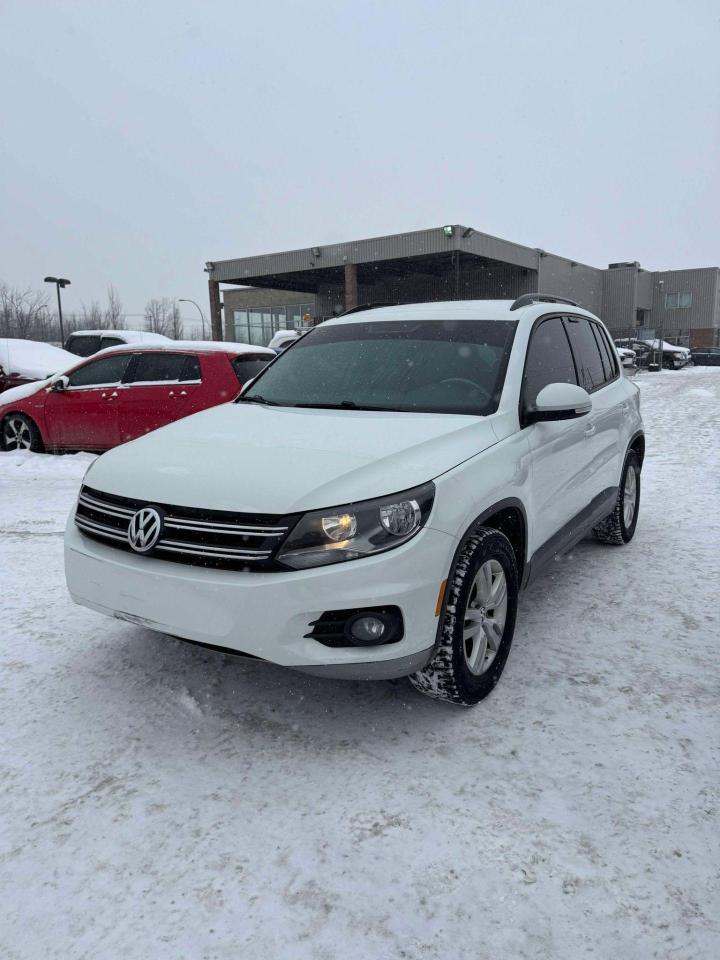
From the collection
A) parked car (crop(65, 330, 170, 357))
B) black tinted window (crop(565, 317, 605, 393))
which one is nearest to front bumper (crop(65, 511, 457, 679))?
black tinted window (crop(565, 317, 605, 393))

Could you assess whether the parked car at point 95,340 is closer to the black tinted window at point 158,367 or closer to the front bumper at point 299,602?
the black tinted window at point 158,367

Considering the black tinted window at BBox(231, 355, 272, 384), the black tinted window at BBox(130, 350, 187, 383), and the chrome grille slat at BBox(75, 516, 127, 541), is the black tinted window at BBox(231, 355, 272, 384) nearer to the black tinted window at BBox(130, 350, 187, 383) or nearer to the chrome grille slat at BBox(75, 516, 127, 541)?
the black tinted window at BBox(130, 350, 187, 383)

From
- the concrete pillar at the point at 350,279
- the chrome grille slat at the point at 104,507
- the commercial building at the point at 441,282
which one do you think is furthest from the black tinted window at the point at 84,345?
the concrete pillar at the point at 350,279

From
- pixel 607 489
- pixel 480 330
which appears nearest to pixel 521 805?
pixel 480 330

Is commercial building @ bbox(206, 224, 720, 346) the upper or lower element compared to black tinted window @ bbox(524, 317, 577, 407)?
upper

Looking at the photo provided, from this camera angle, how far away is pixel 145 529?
261cm

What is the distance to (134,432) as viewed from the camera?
799 cm

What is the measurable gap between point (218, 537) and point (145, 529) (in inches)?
13.1

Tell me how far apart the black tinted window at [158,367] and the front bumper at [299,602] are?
18.5 ft

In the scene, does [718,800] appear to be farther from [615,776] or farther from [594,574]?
[594,574]

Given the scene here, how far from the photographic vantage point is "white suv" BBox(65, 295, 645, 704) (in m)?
2.40

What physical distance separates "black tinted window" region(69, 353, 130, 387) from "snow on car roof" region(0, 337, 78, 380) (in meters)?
1.74

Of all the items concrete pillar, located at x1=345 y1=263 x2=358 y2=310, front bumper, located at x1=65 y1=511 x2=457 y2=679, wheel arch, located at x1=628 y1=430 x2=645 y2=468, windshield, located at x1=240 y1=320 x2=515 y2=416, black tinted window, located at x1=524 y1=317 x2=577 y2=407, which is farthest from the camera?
concrete pillar, located at x1=345 y1=263 x2=358 y2=310

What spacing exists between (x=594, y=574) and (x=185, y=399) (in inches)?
195
